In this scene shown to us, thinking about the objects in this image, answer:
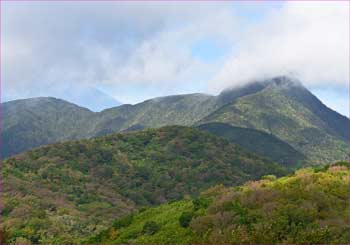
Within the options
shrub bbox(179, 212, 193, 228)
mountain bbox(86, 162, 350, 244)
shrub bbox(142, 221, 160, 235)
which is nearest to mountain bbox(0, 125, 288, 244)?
shrub bbox(142, 221, 160, 235)

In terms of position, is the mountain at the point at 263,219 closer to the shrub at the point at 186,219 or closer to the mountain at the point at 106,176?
the shrub at the point at 186,219

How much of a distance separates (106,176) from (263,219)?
9393cm

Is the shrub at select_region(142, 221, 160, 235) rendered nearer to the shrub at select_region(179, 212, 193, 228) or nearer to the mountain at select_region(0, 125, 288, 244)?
the shrub at select_region(179, 212, 193, 228)

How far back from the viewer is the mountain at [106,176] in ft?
262

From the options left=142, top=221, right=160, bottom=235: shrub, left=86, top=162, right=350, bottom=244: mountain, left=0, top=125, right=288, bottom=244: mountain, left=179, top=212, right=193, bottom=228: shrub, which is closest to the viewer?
left=86, top=162, right=350, bottom=244: mountain

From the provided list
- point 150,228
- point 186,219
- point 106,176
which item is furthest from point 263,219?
point 106,176

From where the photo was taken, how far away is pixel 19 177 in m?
110

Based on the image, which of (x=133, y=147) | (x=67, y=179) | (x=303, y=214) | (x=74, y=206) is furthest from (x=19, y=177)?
(x=303, y=214)

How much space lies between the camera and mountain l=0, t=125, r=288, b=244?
79.9 meters

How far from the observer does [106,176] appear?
128 meters

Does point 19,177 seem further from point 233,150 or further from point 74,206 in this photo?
point 233,150

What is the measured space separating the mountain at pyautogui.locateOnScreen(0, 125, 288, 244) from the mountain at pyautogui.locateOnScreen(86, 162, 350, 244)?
1811 cm

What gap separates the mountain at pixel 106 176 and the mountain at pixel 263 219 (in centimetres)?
1811

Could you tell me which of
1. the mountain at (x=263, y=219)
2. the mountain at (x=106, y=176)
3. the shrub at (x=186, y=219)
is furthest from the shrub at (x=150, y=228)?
the mountain at (x=106, y=176)
